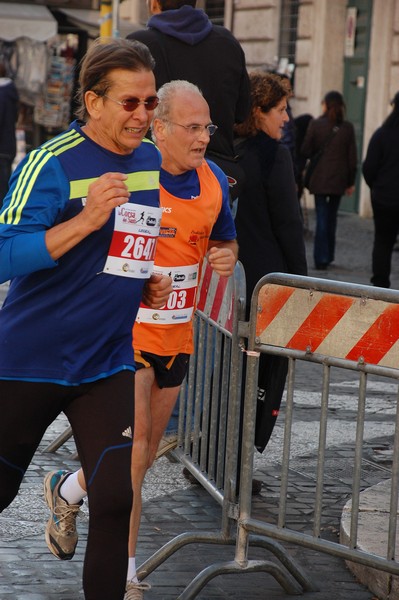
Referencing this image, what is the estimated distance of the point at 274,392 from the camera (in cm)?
631

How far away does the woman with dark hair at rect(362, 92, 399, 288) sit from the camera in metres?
13.0

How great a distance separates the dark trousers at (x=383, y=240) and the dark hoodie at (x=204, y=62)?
6806mm

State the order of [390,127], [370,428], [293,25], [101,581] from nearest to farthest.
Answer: [101,581] < [370,428] < [390,127] < [293,25]

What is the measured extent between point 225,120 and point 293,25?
62.0 feet

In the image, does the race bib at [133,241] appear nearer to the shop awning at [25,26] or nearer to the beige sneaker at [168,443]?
the beige sneaker at [168,443]

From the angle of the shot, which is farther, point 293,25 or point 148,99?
point 293,25

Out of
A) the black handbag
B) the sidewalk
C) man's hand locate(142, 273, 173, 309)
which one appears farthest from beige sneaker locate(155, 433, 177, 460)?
the black handbag

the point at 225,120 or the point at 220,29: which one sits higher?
the point at 220,29

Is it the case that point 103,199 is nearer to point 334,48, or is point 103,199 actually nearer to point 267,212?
point 267,212

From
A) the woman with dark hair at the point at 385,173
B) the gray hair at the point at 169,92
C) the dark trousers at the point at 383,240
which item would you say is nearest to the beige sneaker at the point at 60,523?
the gray hair at the point at 169,92

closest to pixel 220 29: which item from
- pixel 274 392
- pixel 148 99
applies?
pixel 274 392

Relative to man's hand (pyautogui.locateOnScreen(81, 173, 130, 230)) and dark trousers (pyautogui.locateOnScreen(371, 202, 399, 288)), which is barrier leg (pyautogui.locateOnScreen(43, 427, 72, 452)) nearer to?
man's hand (pyautogui.locateOnScreen(81, 173, 130, 230))

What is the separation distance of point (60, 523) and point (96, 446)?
24.0 inches

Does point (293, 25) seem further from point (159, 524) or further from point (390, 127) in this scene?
point (159, 524)
